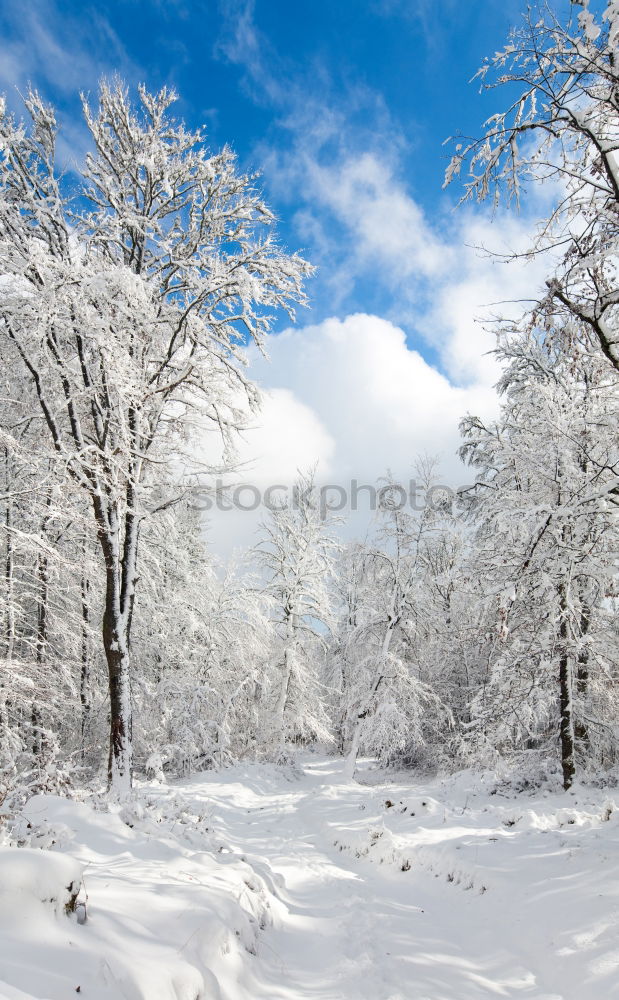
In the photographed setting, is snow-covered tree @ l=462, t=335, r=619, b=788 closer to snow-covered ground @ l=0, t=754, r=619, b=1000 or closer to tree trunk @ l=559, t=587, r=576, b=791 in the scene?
tree trunk @ l=559, t=587, r=576, b=791

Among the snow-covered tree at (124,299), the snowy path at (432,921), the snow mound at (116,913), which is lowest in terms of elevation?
the snowy path at (432,921)

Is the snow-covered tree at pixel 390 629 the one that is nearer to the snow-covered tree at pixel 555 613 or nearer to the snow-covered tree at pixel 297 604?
the snow-covered tree at pixel 297 604

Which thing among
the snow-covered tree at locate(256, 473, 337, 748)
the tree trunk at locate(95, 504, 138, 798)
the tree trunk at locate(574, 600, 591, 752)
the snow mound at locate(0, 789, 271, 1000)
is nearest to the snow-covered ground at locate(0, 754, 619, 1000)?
the snow mound at locate(0, 789, 271, 1000)

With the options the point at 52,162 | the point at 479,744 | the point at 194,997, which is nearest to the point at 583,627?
the point at 479,744

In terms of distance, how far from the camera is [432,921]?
5270 millimetres

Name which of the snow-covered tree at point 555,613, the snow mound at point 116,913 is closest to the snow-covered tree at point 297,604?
the snow-covered tree at point 555,613

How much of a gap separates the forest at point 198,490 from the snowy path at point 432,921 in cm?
79

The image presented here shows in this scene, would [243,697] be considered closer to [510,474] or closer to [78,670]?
[78,670]

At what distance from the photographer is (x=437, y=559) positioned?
19.8 metres

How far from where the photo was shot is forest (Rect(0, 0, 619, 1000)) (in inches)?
213

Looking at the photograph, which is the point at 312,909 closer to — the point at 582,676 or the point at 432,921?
the point at 432,921

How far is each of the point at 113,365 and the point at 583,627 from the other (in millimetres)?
10856

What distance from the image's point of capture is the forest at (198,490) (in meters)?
5.40

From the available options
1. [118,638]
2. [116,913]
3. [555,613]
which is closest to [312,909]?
[116,913]
